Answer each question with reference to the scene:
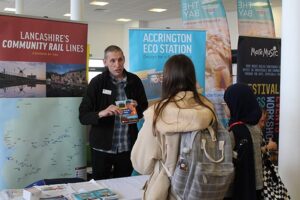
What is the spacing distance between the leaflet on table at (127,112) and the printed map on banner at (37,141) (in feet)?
2.20

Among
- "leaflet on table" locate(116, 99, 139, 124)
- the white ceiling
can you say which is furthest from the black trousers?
the white ceiling

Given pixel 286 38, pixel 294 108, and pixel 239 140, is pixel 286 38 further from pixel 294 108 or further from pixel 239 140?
pixel 239 140

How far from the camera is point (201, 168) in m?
1.77

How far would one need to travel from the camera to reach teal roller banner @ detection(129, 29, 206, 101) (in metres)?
3.74

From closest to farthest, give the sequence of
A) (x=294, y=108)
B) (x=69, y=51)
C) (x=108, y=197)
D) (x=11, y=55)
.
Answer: (x=108, y=197) → (x=294, y=108) → (x=11, y=55) → (x=69, y=51)

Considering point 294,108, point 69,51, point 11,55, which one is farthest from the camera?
point 69,51

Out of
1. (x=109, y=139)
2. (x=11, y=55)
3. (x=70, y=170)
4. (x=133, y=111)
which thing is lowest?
(x=70, y=170)

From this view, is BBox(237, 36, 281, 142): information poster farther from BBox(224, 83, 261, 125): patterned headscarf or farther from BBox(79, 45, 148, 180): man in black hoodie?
BBox(224, 83, 261, 125): patterned headscarf

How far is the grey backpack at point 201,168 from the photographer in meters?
1.78

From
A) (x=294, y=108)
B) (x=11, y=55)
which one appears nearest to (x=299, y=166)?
(x=294, y=108)

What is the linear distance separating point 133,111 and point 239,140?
948mm

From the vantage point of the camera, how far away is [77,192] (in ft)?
7.07

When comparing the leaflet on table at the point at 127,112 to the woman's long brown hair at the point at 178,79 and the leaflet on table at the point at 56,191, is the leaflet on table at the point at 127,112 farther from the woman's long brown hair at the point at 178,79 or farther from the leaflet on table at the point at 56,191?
the woman's long brown hair at the point at 178,79

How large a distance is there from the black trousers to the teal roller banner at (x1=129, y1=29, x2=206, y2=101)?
92 cm
